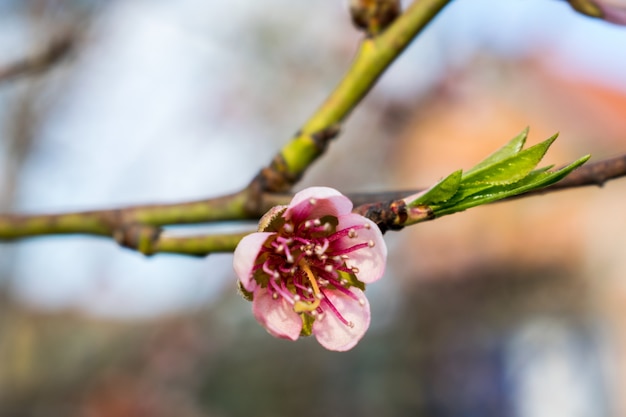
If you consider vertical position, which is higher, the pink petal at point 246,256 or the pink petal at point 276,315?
the pink petal at point 246,256

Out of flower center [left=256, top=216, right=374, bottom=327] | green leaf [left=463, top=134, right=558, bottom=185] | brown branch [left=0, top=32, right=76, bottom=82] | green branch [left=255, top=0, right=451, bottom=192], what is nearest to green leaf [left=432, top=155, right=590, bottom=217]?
green leaf [left=463, top=134, right=558, bottom=185]

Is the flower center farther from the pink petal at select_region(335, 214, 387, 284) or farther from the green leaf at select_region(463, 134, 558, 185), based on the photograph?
the green leaf at select_region(463, 134, 558, 185)

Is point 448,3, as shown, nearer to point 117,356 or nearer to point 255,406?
point 255,406

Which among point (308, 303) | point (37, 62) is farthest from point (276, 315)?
point (37, 62)

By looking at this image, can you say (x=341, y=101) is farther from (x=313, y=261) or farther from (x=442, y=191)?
(x=442, y=191)

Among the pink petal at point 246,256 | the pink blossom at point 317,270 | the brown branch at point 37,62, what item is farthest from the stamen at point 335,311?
the brown branch at point 37,62

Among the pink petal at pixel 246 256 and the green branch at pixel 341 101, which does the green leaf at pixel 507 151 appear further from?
the green branch at pixel 341 101

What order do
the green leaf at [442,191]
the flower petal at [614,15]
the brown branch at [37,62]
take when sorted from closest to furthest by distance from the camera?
the green leaf at [442,191], the flower petal at [614,15], the brown branch at [37,62]

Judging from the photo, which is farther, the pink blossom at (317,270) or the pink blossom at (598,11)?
the pink blossom at (598,11)
